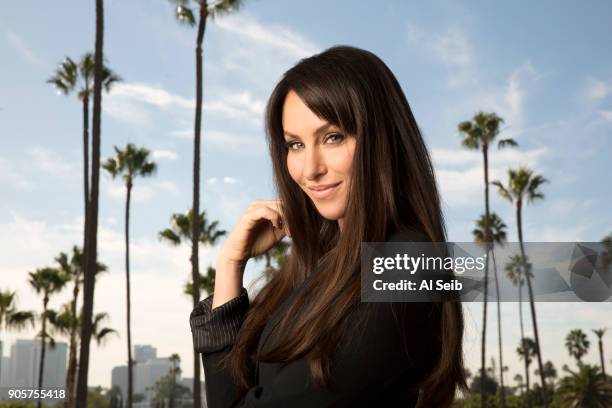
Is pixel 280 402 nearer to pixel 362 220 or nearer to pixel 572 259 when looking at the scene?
pixel 362 220

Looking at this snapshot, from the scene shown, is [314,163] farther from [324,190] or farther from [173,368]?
[173,368]

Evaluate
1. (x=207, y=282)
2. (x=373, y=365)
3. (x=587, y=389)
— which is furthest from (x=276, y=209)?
(x=587, y=389)

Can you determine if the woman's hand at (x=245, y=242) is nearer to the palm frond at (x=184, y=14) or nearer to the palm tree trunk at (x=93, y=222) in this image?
the palm tree trunk at (x=93, y=222)

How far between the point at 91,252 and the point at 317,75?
13996 millimetres

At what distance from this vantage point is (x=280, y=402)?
1.86m

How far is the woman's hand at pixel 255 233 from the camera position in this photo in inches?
103

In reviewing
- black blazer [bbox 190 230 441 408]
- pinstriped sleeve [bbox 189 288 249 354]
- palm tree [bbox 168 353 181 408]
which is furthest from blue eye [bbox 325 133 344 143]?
palm tree [bbox 168 353 181 408]

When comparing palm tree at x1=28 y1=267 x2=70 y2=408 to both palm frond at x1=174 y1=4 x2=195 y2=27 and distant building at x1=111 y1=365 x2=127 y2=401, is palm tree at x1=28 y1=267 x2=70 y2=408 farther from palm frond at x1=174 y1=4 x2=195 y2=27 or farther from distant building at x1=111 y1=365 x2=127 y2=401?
distant building at x1=111 y1=365 x2=127 y2=401

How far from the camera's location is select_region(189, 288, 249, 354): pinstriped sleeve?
2.42 metres

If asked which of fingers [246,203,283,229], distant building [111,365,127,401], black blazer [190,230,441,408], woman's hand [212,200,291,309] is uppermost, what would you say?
fingers [246,203,283,229]

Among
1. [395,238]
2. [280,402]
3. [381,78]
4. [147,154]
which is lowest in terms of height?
[280,402]

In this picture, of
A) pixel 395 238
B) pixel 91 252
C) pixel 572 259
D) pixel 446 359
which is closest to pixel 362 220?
pixel 395 238

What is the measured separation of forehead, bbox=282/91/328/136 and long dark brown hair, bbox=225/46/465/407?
1.0 inches

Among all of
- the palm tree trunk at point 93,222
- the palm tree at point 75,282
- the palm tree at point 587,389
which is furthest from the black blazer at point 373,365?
the palm tree at point 587,389
